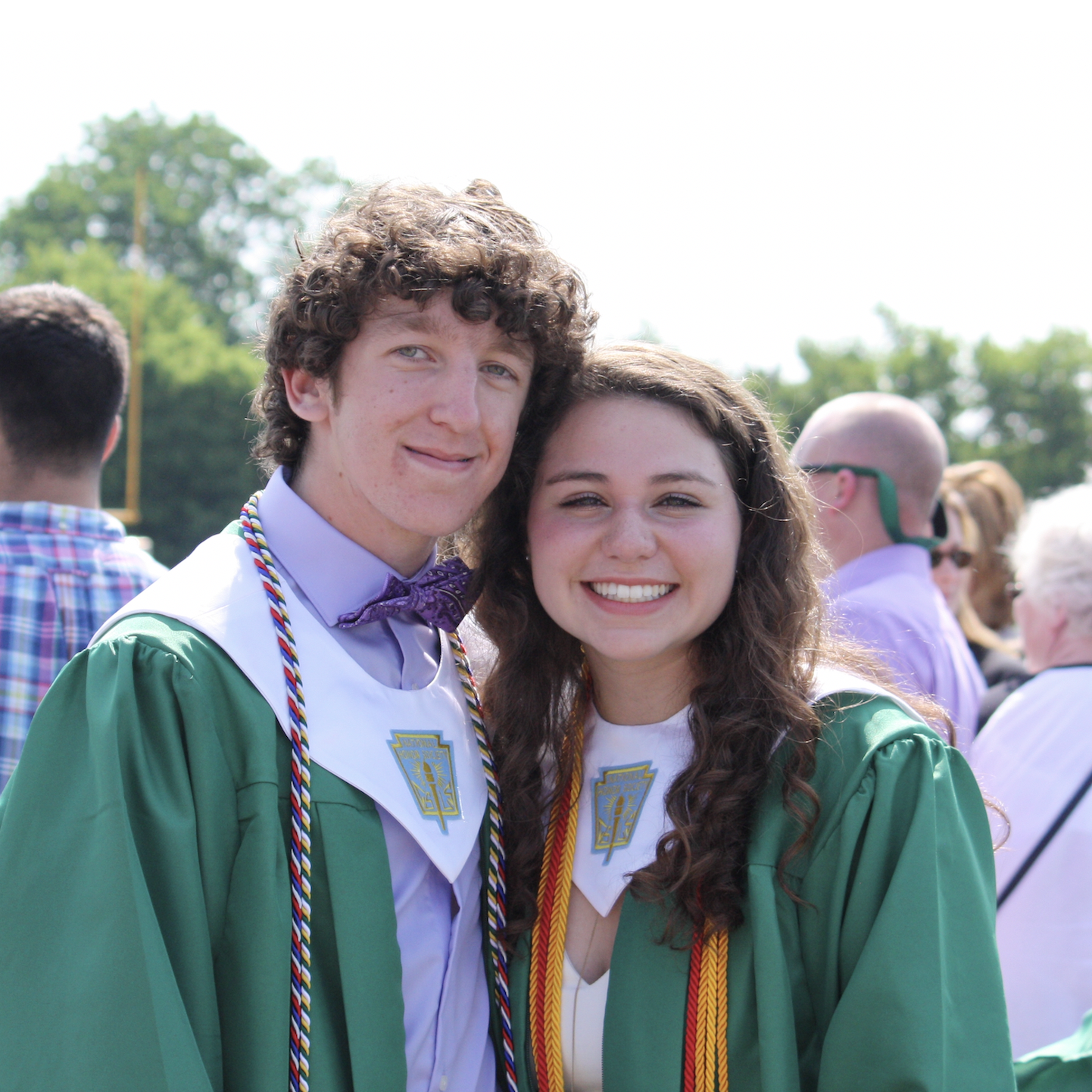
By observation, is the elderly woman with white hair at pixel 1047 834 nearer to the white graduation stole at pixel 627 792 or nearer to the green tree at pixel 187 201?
the white graduation stole at pixel 627 792

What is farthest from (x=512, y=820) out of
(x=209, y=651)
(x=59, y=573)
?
(x=59, y=573)

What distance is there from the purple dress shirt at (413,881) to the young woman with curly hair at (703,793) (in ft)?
0.34

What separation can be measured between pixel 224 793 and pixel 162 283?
37.4 metres

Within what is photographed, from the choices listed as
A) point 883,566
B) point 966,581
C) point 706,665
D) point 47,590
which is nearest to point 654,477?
point 706,665

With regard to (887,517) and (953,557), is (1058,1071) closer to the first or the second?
(887,517)

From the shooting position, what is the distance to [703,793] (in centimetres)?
203

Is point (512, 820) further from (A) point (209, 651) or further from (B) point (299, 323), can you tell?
(B) point (299, 323)

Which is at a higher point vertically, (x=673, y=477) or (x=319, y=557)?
(x=673, y=477)

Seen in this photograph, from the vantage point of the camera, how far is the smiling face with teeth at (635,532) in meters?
2.16

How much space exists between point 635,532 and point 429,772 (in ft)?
Result: 1.94

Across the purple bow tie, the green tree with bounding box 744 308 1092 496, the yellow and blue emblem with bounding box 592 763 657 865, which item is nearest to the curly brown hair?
the purple bow tie

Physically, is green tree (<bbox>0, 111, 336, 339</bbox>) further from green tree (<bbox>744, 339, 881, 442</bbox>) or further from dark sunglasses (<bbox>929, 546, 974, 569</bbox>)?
dark sunglasses (<bbox>929, 546, 974, 569</bbox>)

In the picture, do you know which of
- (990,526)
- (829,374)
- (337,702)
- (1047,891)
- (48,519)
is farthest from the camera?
(829,374)

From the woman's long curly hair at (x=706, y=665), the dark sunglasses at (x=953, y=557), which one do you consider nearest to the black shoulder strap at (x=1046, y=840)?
the woman's long curly hair at (x=706, y=665)
